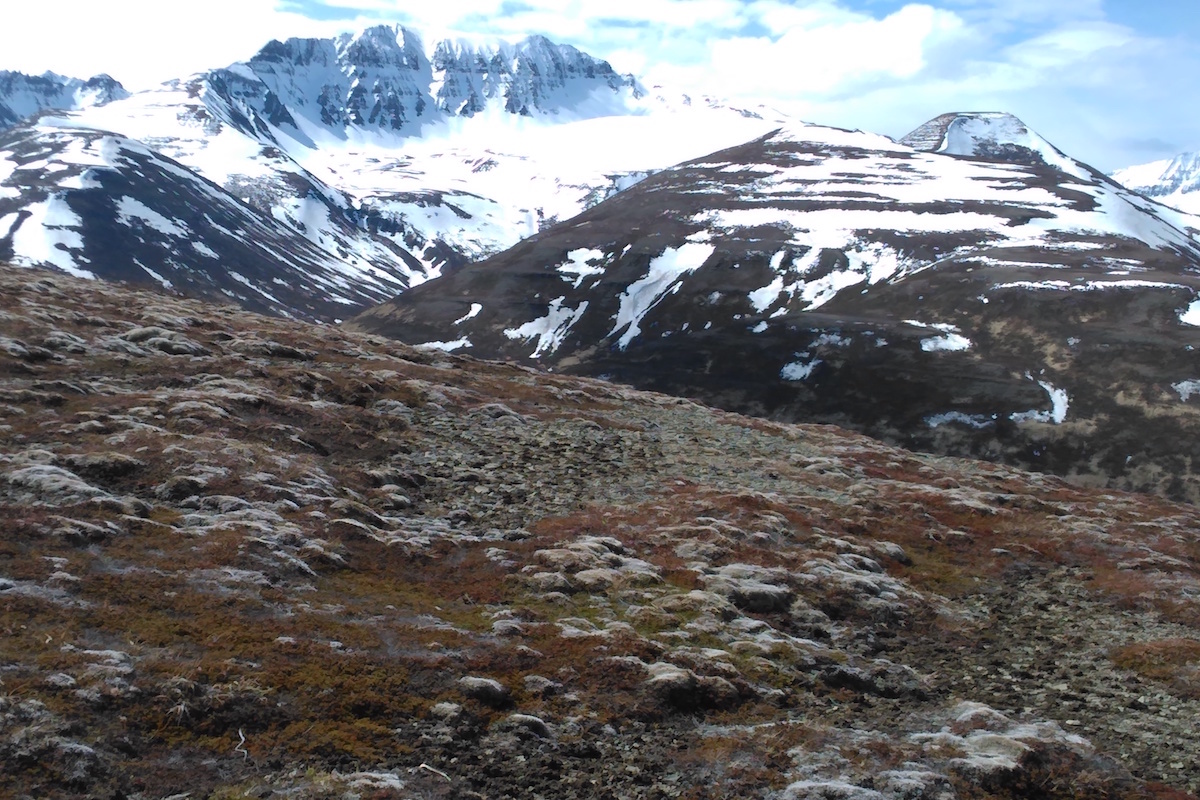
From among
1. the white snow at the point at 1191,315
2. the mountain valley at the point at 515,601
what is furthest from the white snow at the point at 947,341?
the mountain valley at the point at 515,601

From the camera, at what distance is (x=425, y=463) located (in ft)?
129

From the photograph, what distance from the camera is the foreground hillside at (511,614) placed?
16.6m

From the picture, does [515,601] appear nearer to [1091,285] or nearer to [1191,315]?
[1191,315]

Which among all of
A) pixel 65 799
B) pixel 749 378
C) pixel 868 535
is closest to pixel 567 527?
pixel 868 535

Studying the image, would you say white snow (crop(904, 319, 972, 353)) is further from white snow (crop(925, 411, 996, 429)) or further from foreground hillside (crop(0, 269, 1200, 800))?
foreground hillside (crop(0, 269, 1200, 800))

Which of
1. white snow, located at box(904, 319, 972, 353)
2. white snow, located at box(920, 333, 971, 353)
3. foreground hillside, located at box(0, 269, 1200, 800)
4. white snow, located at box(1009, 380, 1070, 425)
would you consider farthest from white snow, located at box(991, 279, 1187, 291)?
foreground hillside, located at box(0, 269, 1200, 800)

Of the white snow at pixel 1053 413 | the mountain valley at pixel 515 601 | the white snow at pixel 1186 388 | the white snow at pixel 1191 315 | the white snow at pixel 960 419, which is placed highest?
the white snow at pixel 1191 315

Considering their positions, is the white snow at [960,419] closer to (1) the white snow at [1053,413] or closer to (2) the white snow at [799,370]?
(1) the white snow at [1053,413]

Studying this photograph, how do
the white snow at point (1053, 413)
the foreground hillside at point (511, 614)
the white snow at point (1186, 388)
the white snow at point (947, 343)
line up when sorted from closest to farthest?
the foreground hillside at point (511, 614) → the white snow at point (1186, 388) → the white snow at point (1053, 413) → the white snow at point (947, 343)

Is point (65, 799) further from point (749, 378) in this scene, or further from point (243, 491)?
point (749, 378)

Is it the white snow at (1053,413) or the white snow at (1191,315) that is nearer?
the white snow at (1053,413)

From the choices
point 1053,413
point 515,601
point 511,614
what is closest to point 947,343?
point 1053,413

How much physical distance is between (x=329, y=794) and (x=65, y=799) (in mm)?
4048

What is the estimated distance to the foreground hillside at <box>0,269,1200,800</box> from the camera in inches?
655
